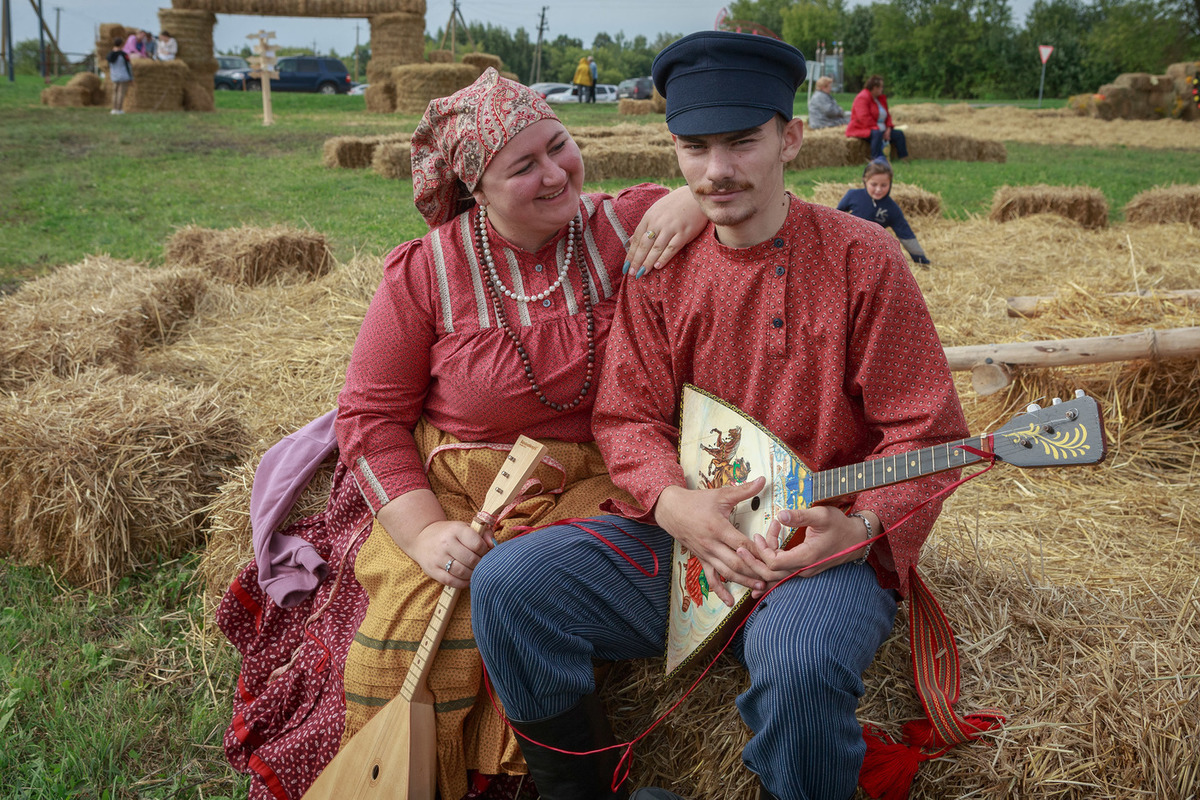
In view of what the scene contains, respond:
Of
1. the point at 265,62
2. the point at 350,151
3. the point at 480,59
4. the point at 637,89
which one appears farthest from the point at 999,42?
the point at 350,151

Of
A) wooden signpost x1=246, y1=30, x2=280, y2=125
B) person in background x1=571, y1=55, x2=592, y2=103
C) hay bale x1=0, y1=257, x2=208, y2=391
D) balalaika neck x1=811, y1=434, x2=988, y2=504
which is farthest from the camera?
person in background x1=571, y1=55, x2=592, y2=103

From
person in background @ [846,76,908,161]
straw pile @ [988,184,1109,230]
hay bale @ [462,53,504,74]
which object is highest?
hay bale @ [462,53,504,74]

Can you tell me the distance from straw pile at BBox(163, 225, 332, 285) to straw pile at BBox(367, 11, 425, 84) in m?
A: 18.0

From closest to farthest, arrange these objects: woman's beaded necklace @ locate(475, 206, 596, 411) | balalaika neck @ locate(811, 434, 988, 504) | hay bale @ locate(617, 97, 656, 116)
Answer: balalaika neck @ locate(811, 434, 988, 504), woman's beaded necklace @ locate(475, 206, 596, 411), hay bale @ locate(617, 97, 656, 116)

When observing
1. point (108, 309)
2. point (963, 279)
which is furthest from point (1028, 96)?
point (108, 309)

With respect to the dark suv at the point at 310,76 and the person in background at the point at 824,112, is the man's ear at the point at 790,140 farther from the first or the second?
the dark suv at the point at 310,76

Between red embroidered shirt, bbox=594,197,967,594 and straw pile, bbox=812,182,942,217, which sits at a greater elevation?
straw pile, bbox=812,182,942,217

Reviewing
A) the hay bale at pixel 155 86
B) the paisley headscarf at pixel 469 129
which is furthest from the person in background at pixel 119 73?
the paisley headscarf at pixel 469 129

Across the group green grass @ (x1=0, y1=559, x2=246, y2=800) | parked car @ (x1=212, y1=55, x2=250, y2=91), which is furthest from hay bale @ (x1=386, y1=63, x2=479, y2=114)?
green grass @ (x1=0, y1=559, x2=246, y2=800)

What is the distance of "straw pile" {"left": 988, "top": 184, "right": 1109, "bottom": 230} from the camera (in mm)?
9500

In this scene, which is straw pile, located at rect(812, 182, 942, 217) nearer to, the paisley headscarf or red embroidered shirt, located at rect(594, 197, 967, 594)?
the paisley headscarf

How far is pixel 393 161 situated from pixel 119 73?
1097 centimetres

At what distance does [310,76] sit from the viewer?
111 ft

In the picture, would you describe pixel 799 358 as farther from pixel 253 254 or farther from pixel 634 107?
pixel 634 107
